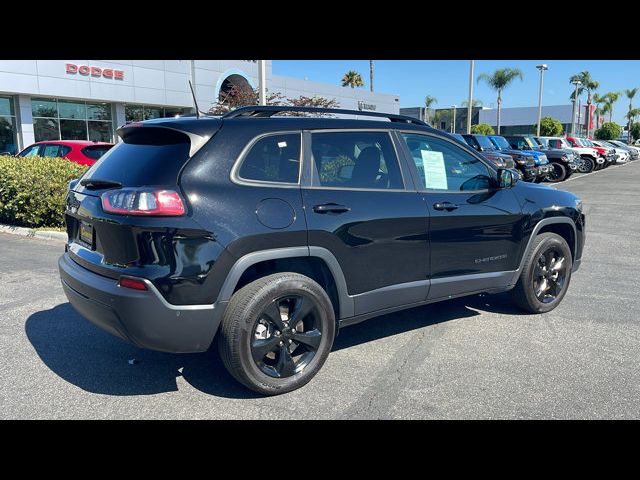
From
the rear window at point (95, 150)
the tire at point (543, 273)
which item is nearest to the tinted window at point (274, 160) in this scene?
the tire at point (543, 273)

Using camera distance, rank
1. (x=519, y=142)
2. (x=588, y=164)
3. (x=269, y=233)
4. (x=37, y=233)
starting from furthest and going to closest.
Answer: (x=588, y=164)
(x=519, y=142)
(x=37, y=233)
(x=269, y=233)

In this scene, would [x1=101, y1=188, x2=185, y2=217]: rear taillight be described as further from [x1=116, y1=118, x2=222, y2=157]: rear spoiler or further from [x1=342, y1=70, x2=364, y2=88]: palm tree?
[x1=342, y1=70, x2=364, y2=88]: palm tree

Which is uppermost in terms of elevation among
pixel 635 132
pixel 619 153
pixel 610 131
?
pixel 635 132

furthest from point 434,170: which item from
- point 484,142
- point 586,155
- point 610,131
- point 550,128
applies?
point 610,131

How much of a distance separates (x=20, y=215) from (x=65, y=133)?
18124 millimetres

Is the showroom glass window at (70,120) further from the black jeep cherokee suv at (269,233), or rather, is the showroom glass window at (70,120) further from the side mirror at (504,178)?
the side mirror at (504,178)

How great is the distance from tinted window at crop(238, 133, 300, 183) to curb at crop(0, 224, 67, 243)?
20.6 feet

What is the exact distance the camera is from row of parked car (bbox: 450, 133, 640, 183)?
58.4 feet

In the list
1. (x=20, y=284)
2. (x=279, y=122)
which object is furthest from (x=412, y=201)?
(x=20, y=284)

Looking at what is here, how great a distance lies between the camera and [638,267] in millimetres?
7219

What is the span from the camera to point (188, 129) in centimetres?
334

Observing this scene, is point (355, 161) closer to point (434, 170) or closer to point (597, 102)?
point (434, 170)

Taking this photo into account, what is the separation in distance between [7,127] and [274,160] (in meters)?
24.2
